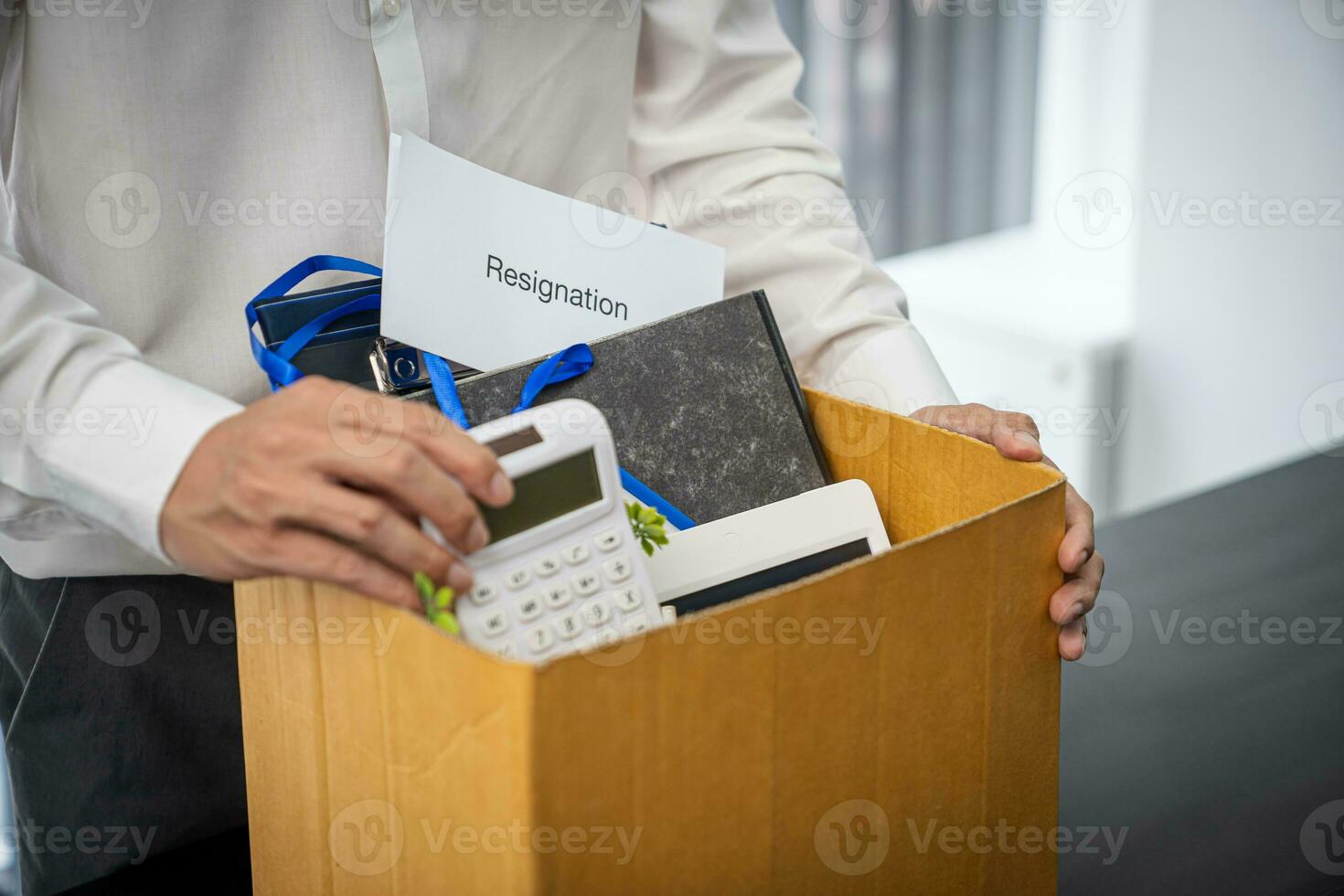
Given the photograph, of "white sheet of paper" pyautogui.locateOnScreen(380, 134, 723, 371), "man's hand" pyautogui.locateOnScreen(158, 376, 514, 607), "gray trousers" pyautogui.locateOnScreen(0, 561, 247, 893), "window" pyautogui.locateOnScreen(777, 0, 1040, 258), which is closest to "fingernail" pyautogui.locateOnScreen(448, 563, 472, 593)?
"man's hand" pyautogui.locateOnScreen(158, 376, 514, 607)

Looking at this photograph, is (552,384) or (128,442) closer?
(128,442)

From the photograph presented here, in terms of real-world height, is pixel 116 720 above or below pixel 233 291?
below

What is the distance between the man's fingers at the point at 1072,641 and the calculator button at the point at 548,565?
11.2 inches

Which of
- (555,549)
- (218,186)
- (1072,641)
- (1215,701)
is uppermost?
(218,186)

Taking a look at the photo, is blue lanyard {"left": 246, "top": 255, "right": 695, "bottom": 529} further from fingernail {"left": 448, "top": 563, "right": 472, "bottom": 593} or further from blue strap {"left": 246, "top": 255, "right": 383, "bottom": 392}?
fingernail {"left": 448, "top": 563, "right": 472, "bottom": 593}

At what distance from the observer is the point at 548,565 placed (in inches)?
21.5

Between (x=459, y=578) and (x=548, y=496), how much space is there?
61 mm

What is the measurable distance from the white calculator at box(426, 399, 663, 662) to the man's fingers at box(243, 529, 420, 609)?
0.05m

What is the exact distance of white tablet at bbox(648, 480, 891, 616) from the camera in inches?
25.6

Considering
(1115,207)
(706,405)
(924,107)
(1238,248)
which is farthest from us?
(924,107)

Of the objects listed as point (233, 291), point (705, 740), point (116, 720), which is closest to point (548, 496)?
point (705, 740)

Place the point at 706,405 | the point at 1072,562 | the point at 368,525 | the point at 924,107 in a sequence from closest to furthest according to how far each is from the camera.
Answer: the point at 368,525 < the point at 1072,562 < the point at 706,405 < the point at 924,107

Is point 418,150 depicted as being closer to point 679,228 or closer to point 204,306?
point 204,306

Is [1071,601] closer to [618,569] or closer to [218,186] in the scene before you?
[618,569]
